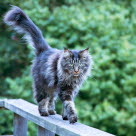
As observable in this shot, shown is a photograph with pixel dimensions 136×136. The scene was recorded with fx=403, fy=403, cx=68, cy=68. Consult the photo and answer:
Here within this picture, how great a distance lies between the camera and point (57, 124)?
257 cm

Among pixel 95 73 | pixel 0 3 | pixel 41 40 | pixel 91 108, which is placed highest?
pixel 0 3

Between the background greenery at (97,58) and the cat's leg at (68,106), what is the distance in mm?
3119

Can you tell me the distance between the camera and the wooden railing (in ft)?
7.51

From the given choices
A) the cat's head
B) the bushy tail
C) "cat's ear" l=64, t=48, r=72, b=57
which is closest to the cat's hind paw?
the cat's head

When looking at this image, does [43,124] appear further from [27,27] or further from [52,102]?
[27,27]

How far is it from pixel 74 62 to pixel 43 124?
521 mm

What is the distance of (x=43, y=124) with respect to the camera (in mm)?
2844

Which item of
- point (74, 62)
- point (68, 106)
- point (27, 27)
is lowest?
point (68, 106)

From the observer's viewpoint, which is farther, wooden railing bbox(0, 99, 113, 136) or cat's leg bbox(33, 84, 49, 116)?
cat's leg bbox(33, 84, 49, 116)

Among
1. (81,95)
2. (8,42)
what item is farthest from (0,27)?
(81,95)

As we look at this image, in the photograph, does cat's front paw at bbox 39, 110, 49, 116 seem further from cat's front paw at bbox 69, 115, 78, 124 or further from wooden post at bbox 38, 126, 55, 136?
cat's front paw at bbox 69, 115, 78, 124

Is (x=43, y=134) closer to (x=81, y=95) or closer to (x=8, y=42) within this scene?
(x=81, y=95)

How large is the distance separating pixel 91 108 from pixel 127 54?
3.48 ft

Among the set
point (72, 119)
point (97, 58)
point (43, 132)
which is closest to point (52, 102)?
point (43, 132)
